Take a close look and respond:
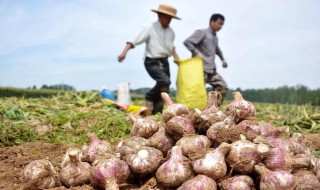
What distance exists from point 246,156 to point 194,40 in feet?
19.9

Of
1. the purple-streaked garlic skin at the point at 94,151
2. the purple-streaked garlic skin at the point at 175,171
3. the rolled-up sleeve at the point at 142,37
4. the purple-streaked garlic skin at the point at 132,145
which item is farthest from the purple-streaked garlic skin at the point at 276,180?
the rolled-up sleeve at the point at 142,37

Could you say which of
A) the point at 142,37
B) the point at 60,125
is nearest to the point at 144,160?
the point at 60,125

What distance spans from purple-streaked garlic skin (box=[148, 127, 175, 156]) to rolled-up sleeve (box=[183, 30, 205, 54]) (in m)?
5.39

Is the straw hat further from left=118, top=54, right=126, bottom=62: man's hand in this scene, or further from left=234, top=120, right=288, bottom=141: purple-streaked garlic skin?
left=234, top=120, right=288, bottom=141: purple-streaked garlic skin

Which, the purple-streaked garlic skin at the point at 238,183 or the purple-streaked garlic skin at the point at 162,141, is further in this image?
the purple-streaked garlic skin at the point at 162,141

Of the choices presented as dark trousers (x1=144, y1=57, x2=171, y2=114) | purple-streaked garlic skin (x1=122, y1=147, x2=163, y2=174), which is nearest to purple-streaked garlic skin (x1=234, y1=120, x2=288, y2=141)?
purple-streaked garlic skin (x1=122, y1=147, x2=163, y2=174)

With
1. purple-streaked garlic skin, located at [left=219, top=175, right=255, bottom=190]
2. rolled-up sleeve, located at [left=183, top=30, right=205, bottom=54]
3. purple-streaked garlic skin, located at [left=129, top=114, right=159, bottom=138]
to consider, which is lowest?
purple-streaked garlic skin, located at [left=219, top=175, right=255, bottom=190]

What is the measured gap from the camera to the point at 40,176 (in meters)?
3.09

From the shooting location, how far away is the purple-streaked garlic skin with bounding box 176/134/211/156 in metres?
2.80

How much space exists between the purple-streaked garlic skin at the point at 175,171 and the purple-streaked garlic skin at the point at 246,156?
32 centimetres

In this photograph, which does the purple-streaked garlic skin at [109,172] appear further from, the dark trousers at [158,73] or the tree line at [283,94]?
the tree line at [283,94]

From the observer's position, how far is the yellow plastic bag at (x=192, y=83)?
7773 mm

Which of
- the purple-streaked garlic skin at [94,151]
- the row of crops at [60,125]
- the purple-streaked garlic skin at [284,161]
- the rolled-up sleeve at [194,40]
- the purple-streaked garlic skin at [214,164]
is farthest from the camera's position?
the rolled-up sleeve at [194,40]

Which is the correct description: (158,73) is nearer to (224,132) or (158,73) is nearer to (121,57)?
(121,57)
